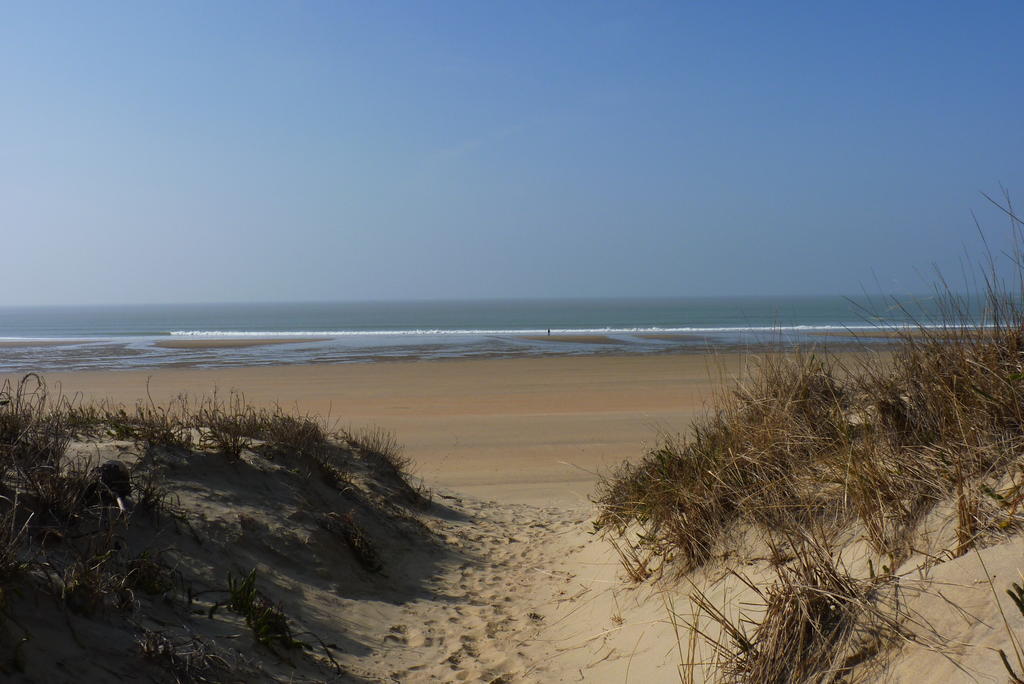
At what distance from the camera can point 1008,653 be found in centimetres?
239

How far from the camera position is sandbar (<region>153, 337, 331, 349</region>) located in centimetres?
4131

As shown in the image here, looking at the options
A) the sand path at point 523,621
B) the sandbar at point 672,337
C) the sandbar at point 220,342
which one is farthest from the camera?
the sandbar at point 672,337

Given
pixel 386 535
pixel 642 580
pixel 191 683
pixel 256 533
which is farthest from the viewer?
pixel 386 535

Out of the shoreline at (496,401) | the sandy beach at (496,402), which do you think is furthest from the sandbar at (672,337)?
the sandy beach at (496,402)

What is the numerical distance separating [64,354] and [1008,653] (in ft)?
139

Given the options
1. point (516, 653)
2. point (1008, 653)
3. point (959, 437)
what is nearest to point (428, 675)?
point (516, 653)

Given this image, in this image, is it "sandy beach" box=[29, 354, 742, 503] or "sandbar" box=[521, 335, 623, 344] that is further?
"sandbar" box=[521, 335, 623, 344]

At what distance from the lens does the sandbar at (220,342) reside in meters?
41.3

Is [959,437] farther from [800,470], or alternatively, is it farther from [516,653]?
[516,653]

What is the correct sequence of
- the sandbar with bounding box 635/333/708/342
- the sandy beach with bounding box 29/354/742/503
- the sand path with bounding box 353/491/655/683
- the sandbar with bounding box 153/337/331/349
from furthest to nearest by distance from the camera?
the sandbar with bounding box 635/333/708/342
the sandbar with bounding box 153/337/331/349
the sandy beach with bounding box 29/354/742/503
the sand path with bounding box 353/491/655/683

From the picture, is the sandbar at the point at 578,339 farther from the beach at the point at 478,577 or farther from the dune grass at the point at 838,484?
the dune grass at the point at 838,484

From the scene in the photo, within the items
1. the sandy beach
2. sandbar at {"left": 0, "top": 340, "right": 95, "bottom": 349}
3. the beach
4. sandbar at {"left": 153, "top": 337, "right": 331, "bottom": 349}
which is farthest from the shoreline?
sandbar at {"left": 0, "top": 340, "right": 95, "bottom": 349}

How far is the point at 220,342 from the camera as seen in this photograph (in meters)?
44.7

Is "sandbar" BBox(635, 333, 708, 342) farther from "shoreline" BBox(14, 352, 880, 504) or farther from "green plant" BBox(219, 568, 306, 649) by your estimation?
"green plant" BBox(219, 568, 306, 649)
